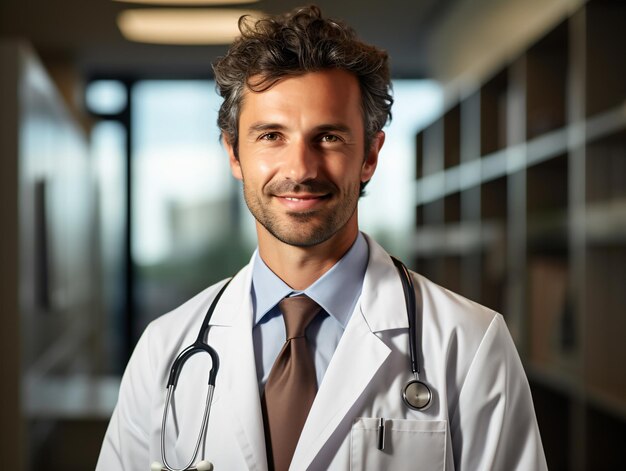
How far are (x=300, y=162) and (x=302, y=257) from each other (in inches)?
6.2

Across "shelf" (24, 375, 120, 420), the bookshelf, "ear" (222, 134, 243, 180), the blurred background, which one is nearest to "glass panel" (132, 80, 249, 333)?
the blurred background

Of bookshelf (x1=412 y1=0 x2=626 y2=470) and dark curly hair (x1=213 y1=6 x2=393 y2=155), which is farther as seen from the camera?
bookshelf (x1=412 y1=0 x2=626 y2=470)

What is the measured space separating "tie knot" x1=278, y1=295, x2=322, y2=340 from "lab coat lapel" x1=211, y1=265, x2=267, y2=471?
5cm

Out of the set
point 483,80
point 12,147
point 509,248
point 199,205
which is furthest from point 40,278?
point 199,205

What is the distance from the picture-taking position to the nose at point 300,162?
3.24ft

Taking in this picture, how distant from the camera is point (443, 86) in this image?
4820 millimetres

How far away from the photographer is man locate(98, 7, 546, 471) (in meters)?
1.00

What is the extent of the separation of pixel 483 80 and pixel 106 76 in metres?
3.65

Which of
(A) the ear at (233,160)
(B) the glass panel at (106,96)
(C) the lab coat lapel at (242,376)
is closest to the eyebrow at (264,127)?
(A) the ear at (233,160)

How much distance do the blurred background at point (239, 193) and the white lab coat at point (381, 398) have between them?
38cm

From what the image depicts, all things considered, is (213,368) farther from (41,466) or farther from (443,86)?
(443,86)

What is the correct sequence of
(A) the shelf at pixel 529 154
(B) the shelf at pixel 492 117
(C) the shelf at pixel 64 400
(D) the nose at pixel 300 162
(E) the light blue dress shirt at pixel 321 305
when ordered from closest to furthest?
(D) the nose at pixel 300 162, (E) the light blue dress shirt at pixel 321 305, (A) the shelf at pixel 529 154, (C) the shelf at pixel 64 400, (B) the shelf at pixel 492 117

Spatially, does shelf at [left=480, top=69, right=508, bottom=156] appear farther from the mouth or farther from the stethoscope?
the mouth

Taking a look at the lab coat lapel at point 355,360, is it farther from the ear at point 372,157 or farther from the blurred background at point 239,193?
the blurred background at point 239,193
